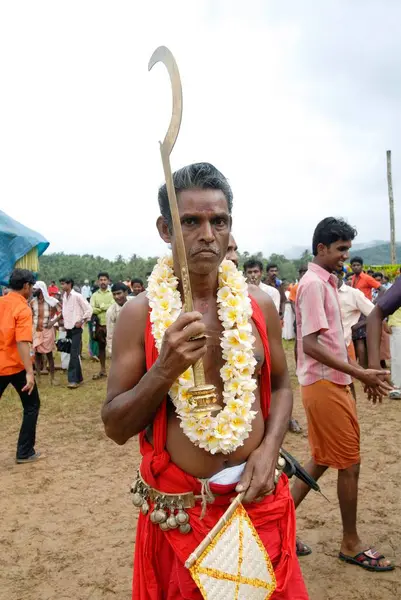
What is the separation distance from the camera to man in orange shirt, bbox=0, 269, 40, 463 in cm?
585

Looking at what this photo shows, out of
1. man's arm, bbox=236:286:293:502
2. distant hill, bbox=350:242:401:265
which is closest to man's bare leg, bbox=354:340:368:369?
man's arm, bbox=236:286:293:502

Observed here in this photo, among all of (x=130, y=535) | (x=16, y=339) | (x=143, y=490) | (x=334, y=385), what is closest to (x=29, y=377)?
(x=16, y=339)

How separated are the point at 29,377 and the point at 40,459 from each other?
105cm

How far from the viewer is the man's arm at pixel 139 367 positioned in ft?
5.61

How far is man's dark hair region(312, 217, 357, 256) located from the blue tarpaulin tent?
18.0 feet

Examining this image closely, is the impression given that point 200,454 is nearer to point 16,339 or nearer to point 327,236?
point 327,236

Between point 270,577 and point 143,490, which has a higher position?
point 143,490

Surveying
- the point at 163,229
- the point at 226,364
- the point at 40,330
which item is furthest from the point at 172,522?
the point at 40,330

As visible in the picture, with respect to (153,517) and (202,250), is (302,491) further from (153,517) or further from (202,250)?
(202,250)

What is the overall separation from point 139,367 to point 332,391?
1.96 metres

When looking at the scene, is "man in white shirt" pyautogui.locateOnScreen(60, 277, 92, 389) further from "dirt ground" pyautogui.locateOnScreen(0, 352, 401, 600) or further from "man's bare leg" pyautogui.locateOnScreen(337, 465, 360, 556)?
"man's bare leg" pyautogui.locateOnScreen(337, 465, 360, 556)

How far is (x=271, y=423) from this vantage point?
219 centimetres

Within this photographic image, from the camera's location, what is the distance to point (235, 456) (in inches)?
81.7

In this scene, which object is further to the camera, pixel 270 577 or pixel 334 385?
pixel 334 385
